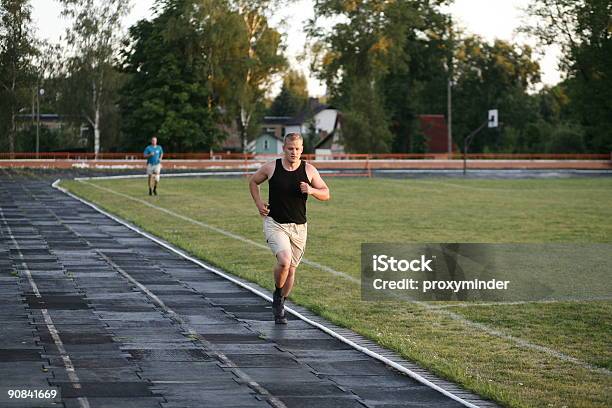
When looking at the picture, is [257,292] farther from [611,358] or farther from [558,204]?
[558,204]

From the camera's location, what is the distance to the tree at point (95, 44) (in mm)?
82375

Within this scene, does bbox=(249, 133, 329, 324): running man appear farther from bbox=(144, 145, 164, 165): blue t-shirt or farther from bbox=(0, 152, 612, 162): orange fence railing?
bbox=(0, 152, 612, 162): orange fence railing

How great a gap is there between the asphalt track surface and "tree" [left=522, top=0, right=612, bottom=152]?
65.3m

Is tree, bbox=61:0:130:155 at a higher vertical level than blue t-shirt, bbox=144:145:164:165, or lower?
higher

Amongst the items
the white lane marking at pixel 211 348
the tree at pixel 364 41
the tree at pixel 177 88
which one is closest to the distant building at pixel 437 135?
the tree at pixel 364 41

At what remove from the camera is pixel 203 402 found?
7.57 m

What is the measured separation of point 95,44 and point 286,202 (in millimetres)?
74117

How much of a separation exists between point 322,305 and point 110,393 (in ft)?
16.3

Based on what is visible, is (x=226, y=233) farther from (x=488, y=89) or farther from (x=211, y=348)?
(x=488, y=89)

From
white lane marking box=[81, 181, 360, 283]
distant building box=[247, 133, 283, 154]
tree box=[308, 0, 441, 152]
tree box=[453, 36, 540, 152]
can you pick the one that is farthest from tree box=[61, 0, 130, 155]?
distant building box=[247, 133, 283, 154]

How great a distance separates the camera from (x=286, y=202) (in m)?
11.0

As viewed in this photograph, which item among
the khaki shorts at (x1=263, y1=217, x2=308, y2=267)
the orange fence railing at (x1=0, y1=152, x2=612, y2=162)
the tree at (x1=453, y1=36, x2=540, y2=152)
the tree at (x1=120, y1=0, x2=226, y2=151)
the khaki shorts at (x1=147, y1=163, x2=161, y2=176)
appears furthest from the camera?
the tree at (x1=453, y1=36, x2=540, y2=152)

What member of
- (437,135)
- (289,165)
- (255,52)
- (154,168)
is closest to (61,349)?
(289,165)

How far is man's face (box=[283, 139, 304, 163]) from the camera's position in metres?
10.7
